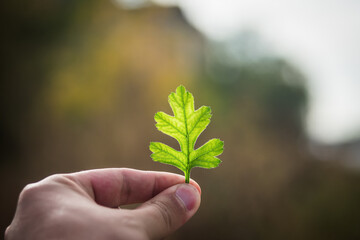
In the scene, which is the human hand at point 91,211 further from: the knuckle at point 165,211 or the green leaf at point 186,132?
the green leaf at point 186,132

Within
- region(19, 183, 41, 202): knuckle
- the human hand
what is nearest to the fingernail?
the human hand

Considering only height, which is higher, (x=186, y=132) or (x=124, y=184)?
(x=186, y=132)

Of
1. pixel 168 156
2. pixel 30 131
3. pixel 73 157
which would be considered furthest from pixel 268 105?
pixel 168 156

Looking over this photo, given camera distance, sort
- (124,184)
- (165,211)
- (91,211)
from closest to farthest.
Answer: (91,211) < (165,211) < (124,184)

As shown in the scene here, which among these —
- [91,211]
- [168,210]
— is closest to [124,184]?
[168,210]

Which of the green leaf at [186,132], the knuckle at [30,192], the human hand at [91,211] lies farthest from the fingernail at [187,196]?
the knuckle at [30,192]

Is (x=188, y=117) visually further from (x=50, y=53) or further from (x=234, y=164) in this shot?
(x=50, y=53)

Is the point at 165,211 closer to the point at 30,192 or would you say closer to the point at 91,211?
the point at 91,211
